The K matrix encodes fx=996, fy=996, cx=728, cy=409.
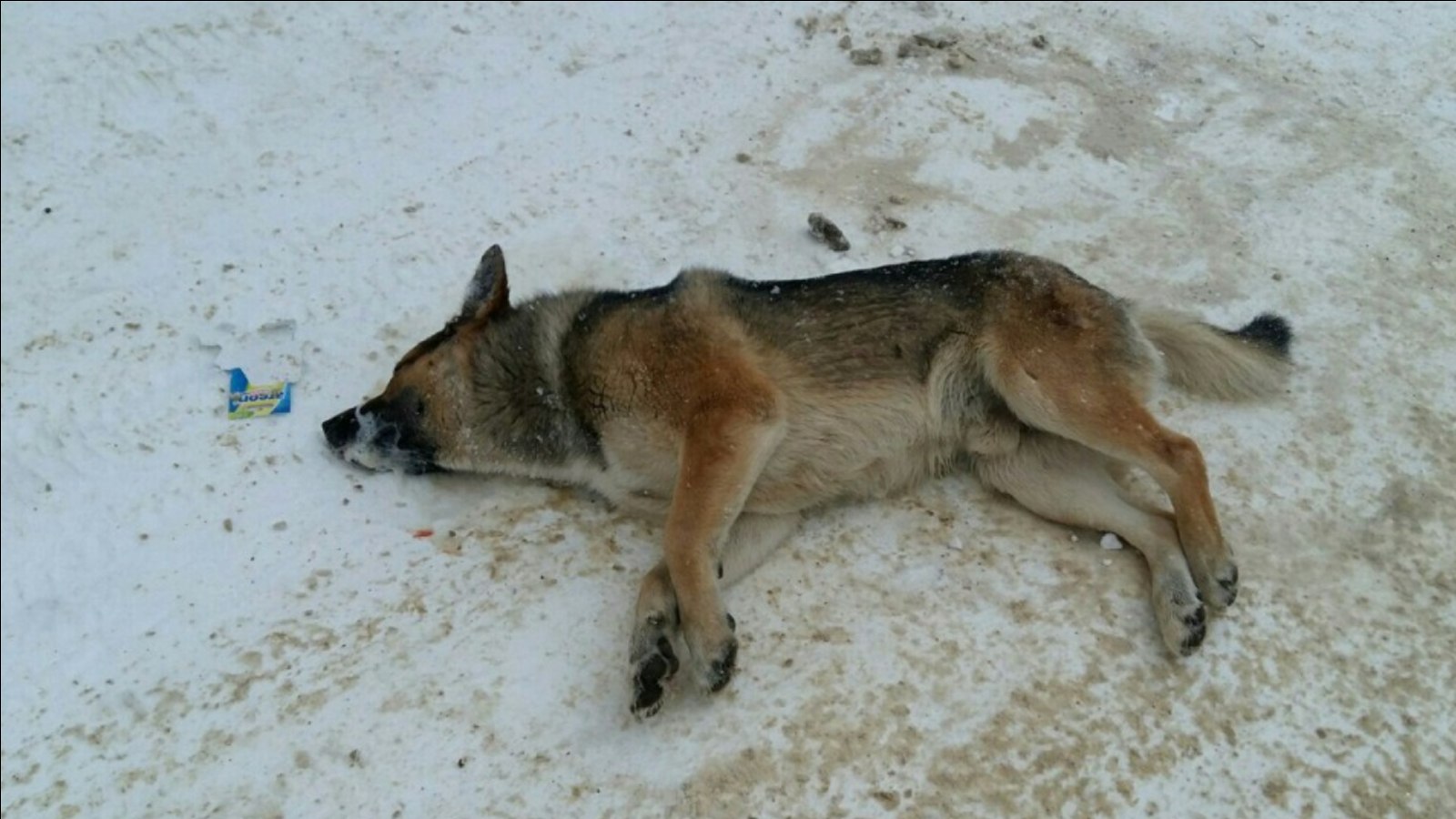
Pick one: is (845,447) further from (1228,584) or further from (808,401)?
(1228,584)

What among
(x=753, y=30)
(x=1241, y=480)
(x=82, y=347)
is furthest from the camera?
(x=753, y=30)

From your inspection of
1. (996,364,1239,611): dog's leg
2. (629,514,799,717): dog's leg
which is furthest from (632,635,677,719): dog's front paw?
(996,364,1239,611): dog's leg

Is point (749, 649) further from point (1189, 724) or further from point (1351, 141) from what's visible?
point (1351, 141)

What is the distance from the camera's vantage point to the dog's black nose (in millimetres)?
4863

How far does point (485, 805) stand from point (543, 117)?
5016 millimetres

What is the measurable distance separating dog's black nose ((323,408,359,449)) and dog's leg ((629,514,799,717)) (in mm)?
1767

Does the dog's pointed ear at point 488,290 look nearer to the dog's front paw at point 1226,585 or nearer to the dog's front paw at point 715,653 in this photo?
the dog's front paw at point 715,653

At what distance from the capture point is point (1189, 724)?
3.51 m

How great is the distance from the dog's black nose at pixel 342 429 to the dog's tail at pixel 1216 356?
3.80 m

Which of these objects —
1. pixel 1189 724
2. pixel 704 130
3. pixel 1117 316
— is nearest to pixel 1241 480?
pixel 1117 316

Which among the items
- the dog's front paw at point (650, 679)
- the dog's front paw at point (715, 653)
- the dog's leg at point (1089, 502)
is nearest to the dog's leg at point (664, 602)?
the dog's front paw at point (650, 679)

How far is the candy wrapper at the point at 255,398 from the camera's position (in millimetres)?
5277

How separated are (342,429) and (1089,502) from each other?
352 centimetres

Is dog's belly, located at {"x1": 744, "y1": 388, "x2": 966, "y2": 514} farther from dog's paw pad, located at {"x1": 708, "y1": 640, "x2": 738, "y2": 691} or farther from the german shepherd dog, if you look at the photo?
dog's paw pad, located at {"x1": 708, "y1": 640, "x2": 738, "y2": 691}
